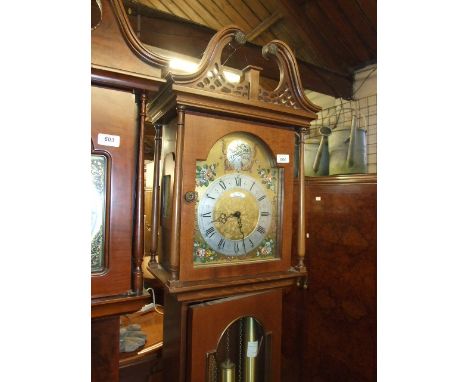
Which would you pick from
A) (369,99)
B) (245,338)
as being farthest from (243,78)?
(369,99)

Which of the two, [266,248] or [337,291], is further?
[337,291]

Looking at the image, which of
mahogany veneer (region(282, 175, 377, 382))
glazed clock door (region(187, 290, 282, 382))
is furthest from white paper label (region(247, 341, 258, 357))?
mahogany veneer (region(282, 175, 377, 382))

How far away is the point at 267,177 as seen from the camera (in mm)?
1185

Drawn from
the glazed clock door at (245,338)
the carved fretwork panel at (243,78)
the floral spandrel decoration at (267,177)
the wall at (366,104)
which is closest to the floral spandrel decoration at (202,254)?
the glazed clock door at (245,338)

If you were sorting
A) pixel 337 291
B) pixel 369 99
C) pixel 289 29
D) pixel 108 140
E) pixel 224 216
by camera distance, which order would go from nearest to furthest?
1. pixel 108 140
2. pixel 224 216
3. pixel 337 291
4. pixel 289 29
5. pixel 369 99

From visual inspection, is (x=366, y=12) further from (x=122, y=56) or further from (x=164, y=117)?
(x=122, y=56)

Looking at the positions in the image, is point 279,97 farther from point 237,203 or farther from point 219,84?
point 237,203

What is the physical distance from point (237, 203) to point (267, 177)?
165 mm

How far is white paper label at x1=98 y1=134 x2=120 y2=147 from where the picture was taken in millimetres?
847

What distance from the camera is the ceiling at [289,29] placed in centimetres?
224

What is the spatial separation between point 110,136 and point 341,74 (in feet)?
8.93

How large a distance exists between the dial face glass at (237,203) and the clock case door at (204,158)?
0.07 ft

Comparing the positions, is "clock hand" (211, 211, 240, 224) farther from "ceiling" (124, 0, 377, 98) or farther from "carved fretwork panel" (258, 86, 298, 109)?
"ceiling" (124, 0, 377, 98)

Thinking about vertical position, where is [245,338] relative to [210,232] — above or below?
below
